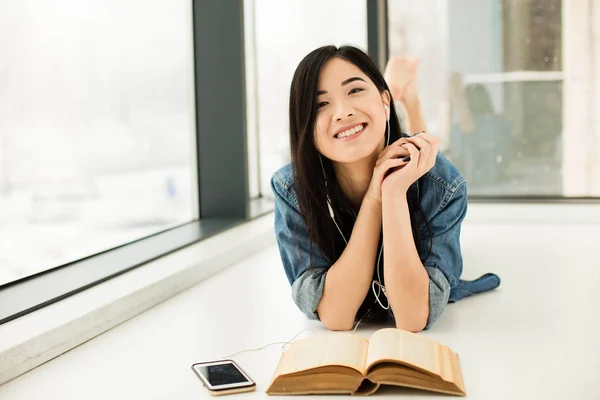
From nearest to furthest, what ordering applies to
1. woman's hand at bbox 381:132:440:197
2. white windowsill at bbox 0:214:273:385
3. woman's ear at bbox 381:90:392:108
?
white windowsill at bbox 0:214:273:385
woman's hand at bbox 381:132:440:197
woman's ear at bbox 381:90:392:108

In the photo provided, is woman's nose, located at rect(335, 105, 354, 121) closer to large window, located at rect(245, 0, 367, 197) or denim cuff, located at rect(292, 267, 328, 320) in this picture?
denim cuff, located at rect(292, 267, 328, 320)

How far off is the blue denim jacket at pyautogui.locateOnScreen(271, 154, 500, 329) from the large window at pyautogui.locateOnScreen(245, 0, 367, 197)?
1.77 m

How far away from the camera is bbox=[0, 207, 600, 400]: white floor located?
4.56 ft

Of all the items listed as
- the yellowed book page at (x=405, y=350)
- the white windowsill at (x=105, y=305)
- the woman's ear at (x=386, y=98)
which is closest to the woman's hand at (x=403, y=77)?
the white windowsill at (x=105, y=305)

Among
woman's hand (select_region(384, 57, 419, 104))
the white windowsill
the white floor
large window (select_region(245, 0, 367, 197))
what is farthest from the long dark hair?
large window (select_region(245, 0, 367, 197))

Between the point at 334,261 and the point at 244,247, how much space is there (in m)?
0.97

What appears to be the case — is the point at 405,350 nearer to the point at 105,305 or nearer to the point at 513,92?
the point at 105,305

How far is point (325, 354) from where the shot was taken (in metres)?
1.38

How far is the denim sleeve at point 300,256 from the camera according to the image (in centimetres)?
174

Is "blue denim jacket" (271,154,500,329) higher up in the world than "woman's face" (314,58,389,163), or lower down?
lower down

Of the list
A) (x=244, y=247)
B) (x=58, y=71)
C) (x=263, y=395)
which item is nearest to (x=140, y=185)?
(x=244, y=247)

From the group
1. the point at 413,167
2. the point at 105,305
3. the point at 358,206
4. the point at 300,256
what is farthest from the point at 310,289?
the point at 105,305

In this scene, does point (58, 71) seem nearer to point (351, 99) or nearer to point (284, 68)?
point (351, 99)

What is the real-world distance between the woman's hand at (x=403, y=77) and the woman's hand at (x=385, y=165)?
1469mm
